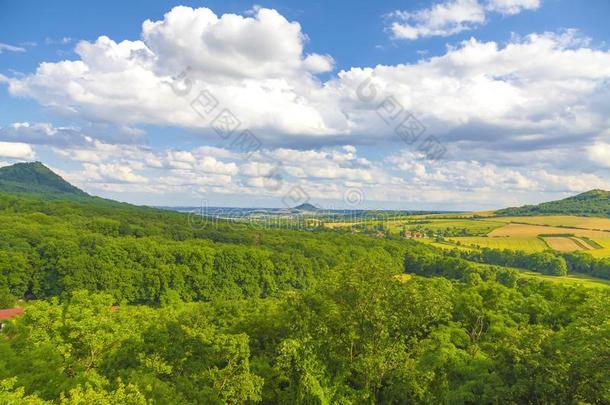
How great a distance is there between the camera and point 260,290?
112 metres

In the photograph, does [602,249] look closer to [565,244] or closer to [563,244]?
[565,244]

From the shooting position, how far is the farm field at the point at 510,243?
158 metres

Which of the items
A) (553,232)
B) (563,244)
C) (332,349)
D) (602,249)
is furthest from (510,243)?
(332,349)

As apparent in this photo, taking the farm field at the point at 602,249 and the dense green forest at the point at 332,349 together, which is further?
the farm field at the point at 602,249

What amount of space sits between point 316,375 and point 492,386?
9.77 m

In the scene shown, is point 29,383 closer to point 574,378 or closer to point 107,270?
point 574,378

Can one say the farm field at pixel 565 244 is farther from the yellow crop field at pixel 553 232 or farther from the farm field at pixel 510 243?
the yellow crop field at pixel 553 232

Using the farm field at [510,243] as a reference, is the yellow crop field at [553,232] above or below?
above

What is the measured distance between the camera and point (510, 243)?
556 feet

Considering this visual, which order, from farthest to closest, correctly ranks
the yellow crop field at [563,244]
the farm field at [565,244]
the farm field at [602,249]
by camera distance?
the yellow crop field at [563,244], the farm field at [565,244], the farm field at [602,249]

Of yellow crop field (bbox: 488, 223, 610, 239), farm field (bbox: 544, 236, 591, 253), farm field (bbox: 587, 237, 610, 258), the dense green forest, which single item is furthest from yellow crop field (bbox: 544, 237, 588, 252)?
the dense green forest

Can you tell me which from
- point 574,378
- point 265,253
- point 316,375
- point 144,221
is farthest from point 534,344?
point 144,221

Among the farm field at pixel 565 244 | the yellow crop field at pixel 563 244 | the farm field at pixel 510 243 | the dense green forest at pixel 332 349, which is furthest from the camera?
the farm field at pixel 510 243

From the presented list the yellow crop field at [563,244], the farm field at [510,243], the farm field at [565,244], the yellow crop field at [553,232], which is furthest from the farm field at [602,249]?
the farm field at [510,243]
